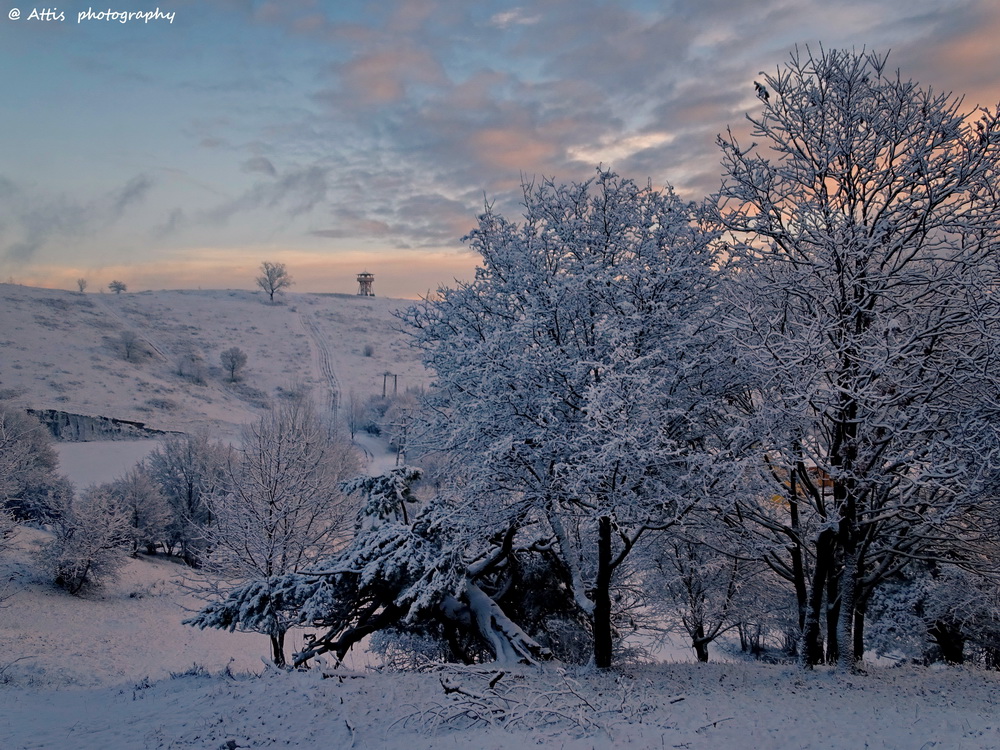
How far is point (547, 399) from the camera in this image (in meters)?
9.69

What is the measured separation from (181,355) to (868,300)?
83206 mm

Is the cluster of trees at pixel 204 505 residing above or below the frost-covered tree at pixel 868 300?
below

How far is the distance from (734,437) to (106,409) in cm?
6085

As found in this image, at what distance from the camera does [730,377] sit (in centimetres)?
1028

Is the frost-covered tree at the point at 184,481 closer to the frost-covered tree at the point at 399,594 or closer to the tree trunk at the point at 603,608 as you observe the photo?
the frost-covered tree at the point at 399,594

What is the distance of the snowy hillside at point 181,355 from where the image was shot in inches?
2286

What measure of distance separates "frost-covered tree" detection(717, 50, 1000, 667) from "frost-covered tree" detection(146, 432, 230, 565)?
33.2 m

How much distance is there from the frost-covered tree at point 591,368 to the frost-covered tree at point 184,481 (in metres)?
29.4

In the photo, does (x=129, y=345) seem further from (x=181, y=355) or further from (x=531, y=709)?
(x=531, y=709)

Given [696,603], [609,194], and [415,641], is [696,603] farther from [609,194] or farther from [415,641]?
[609,194]

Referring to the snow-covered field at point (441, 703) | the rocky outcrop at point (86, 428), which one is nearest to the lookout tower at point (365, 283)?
the rocky outcrop at point (86, 428)

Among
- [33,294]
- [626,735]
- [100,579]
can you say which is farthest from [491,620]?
[33,294]

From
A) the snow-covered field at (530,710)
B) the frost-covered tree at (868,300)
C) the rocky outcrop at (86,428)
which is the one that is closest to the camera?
the snow-covered field at (530,710)

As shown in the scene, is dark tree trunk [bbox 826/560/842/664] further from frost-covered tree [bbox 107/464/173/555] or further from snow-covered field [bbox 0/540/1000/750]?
frost-covered tree [bbox 107/464/173/555]
